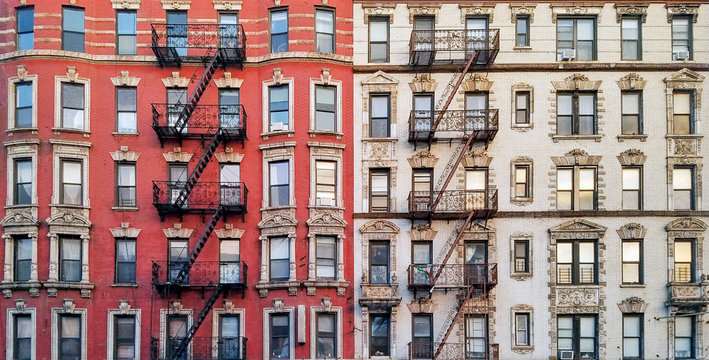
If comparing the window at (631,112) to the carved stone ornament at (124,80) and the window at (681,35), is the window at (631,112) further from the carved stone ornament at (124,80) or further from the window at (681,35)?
the carved stone ornament at (124,80)

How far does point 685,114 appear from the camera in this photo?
31438mm

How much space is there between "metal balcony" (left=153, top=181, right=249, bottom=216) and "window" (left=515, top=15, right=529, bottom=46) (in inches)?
509

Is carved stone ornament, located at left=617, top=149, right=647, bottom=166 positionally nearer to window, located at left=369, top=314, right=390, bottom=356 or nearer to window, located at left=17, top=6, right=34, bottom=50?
window, located at left=369, top=314, right=390, bottom=356

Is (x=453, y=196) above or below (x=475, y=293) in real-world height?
above

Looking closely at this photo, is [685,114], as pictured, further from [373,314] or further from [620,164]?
[373,314]

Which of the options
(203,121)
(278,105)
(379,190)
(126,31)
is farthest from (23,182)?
(379,190)

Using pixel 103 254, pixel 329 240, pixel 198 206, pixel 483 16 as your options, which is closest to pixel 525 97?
pixel 483 16

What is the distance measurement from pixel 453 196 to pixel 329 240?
5.32 metres

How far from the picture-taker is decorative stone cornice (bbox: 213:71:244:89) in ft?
103

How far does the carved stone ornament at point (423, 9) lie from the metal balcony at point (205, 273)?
1245 cm

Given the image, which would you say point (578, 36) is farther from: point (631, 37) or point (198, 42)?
point (198, 42)

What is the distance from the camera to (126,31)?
3177cm

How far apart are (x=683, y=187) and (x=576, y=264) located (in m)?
5.44

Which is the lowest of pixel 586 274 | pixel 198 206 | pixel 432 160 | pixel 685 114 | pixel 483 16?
pixel 586 274
